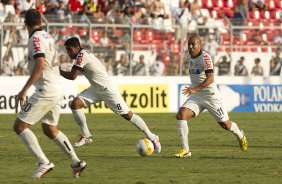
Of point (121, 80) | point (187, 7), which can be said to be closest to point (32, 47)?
point (121, 80)

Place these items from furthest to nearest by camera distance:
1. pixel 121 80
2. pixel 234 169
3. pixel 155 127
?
pixel 121 80 → pixel 155 127 → pixel 234 169

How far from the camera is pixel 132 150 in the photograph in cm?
1809

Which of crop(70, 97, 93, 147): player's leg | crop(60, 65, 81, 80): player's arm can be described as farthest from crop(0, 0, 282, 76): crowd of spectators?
crop(60, 65, 81, 80): player's arm

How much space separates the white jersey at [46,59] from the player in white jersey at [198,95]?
3.96m

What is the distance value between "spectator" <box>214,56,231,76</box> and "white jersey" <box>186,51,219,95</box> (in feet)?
52.2

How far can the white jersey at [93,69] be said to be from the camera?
17.8 metres

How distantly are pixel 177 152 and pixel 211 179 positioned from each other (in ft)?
14.0

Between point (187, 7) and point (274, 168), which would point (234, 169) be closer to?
point (274, 168)

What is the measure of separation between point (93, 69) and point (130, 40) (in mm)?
13600

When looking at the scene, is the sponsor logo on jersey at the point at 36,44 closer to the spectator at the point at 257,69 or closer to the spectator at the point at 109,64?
the spectator at the point at 109,64

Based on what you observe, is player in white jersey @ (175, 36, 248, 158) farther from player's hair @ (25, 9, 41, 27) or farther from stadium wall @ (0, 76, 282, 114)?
stadium wall @ (0, 76, 282, 114)

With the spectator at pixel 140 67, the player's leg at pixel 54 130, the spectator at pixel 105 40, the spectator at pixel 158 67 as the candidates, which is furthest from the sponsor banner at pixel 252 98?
the player's leg at pixel 54 130

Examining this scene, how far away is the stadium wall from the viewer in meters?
29.4

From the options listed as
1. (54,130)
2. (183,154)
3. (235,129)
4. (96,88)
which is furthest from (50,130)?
(235,129)
